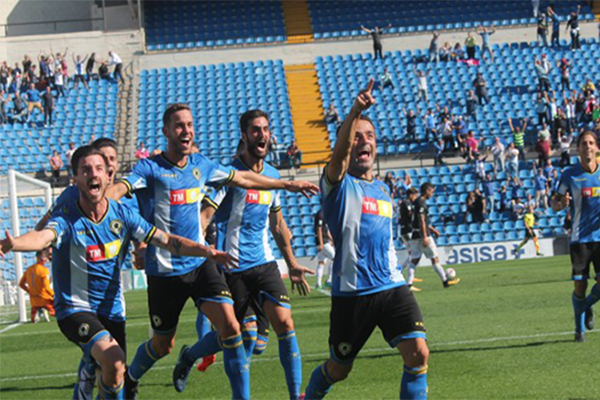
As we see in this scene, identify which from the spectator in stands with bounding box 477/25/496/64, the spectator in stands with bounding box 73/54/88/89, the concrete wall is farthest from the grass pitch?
the concrete wall

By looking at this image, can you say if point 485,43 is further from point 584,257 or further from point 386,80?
point 584,257

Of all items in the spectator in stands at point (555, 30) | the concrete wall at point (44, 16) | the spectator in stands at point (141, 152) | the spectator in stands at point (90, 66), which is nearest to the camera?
the spectator in stands at point (141, 152)

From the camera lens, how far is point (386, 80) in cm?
4116

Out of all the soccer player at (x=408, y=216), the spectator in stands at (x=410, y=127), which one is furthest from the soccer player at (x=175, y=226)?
the spectator in stands at (x=410, y=127)

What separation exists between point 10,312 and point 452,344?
13662 mm

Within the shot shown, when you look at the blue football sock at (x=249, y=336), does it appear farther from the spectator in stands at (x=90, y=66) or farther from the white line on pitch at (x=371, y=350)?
the spectator in stands at (x=90, y=66)

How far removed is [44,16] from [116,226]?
1716 inches

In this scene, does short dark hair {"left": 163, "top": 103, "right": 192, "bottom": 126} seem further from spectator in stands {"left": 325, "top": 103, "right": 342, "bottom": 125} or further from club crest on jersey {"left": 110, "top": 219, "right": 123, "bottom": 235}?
spectator in stands {"left": 325, "top": 103, "right": 342, "bottom": 125}

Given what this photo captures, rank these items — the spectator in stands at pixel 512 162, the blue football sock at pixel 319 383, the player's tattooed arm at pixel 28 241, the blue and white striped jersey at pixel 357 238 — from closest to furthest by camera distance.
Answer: the player's tattooed arm at pixel 28 241 → the blue and white striped jersey at pixel 357 238 → the blue football sock at pixel 319 383 → the spectator in stands at pixel 512 162

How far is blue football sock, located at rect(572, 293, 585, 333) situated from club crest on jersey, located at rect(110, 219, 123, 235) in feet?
19.4

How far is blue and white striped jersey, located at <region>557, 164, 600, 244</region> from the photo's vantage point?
10586 millimetres

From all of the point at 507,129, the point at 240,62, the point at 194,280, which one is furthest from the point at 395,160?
the point at 194,280

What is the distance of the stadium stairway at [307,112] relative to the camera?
126ft

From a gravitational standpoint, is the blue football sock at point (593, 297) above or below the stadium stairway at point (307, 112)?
below
